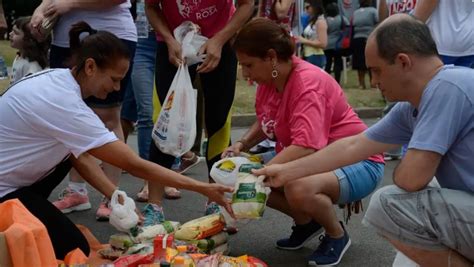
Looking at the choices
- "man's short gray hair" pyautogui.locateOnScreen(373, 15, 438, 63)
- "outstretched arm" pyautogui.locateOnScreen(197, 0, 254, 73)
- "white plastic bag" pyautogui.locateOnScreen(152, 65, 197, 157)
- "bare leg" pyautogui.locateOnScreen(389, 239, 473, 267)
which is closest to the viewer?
"man's short gray hair" pyautogui.locateOnScreen(373, 15, 438, 63)

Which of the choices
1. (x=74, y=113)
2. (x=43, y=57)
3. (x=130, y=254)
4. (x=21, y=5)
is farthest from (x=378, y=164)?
(x=21, y=5)

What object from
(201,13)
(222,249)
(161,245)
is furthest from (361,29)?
(161,245)

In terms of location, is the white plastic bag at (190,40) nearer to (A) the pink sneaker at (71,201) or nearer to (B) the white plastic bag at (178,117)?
(B) the white plastic bag at (178,117)

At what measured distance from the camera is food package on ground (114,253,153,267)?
3.06 meters

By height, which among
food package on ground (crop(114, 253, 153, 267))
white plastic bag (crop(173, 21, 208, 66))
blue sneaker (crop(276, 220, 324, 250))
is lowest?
blue sneaker (crop(276, 220, 324, 250))

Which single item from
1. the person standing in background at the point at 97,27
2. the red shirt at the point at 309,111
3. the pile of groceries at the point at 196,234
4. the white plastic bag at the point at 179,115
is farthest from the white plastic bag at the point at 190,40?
the pile of groceries at the point at 196,234

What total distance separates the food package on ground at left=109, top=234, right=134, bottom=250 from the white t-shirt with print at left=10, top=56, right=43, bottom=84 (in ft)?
6.76

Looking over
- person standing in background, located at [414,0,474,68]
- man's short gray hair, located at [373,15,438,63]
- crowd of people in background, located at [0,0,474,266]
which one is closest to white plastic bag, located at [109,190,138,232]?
crowd of people in background, located at [0,0,474,266]

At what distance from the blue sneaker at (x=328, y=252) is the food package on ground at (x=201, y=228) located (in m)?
0.47

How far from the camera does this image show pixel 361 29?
46.5ft

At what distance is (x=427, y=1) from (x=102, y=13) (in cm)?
179

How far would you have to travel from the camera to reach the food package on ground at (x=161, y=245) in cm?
306

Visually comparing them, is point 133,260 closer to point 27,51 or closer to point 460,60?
point 460,60

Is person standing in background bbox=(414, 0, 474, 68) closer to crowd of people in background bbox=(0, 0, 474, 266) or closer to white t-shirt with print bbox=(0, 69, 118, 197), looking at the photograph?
crowd of people in background bbox=(0, 0, 474, 266)
